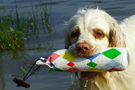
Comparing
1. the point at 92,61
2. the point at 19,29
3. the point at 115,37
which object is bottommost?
the point at 19,29

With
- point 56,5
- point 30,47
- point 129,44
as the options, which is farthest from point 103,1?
point 129,44

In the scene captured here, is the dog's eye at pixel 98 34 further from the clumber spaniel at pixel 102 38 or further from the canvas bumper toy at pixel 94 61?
the canvas bumper toy at pixel 94 61

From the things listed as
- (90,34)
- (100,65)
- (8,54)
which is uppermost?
(90,34)

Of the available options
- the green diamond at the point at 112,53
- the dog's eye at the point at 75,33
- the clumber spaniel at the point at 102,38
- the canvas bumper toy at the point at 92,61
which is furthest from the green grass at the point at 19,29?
the green diamond at the point at 112,53

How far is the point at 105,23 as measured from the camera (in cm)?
420

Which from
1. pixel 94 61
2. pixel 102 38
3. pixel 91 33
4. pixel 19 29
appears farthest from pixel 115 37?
pixel 19 29

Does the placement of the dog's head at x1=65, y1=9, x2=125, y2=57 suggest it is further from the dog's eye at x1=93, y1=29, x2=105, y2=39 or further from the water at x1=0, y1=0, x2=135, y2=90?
the water at x1=0, y1=0, x2=135, y2=90

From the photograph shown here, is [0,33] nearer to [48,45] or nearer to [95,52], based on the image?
[48,45]

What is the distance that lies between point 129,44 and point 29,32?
421 centimetres

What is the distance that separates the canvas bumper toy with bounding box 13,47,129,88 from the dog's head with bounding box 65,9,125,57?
0.08 metres

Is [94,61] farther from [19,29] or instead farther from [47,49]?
[19,29]

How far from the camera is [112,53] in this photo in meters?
3.62

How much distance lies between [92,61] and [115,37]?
2.60 ft

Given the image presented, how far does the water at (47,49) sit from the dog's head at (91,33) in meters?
1.28
